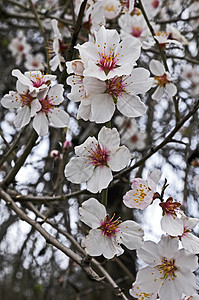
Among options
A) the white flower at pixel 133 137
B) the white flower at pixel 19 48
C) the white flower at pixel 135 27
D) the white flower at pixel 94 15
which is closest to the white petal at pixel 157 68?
the white flower at pixel 94 15

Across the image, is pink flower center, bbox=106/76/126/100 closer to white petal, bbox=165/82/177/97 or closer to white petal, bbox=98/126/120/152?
white petal, bbox=98/126/120/152

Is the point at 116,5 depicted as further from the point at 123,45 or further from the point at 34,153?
the point at 34,153

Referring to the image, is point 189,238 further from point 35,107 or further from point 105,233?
point 35,107

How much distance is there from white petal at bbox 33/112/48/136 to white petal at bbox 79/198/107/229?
309 mm

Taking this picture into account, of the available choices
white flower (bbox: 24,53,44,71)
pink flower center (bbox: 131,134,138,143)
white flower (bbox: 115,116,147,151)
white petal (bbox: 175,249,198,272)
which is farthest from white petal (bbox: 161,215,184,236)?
white flower (bbox: 24,53,44,71)

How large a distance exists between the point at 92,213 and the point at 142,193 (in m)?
0.17

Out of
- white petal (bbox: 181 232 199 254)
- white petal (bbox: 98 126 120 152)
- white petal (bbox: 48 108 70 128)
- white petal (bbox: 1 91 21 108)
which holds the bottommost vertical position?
white petal (bbox: 181 232 199 254)

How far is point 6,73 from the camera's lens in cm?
354

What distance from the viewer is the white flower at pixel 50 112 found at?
1379 millimetres

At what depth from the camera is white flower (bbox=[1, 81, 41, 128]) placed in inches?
53.0

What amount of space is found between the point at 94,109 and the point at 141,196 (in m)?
0.33

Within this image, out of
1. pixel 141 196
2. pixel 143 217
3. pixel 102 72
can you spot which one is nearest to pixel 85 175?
pixel 141 196

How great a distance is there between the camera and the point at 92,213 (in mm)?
1223

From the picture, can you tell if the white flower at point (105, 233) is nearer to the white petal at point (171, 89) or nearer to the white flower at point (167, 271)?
the white flower at point (167, 271)
